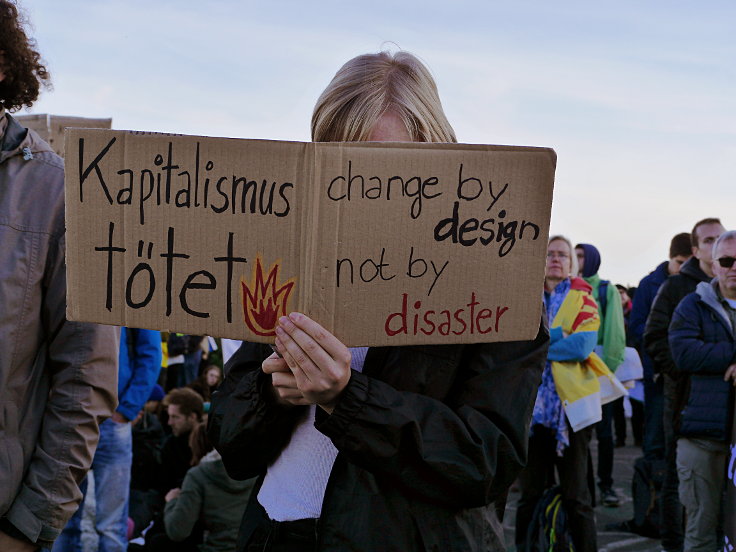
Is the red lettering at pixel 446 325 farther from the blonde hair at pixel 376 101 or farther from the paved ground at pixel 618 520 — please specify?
the paved ground at pixel 618 520

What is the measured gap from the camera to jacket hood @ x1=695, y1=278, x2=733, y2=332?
4555mm

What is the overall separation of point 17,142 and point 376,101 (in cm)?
97

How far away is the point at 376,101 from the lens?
1.62 metres

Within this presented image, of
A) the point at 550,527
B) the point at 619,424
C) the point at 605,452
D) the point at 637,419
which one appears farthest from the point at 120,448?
the point at 637,419

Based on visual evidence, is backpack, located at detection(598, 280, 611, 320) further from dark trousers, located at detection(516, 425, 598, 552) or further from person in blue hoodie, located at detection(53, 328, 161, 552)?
person in blue hoodie, located at detection(53, 328, 161, 552)

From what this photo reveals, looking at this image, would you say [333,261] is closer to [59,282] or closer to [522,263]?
[522,263]

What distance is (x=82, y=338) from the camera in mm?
2086

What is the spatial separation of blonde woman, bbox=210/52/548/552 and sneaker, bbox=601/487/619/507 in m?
5.85

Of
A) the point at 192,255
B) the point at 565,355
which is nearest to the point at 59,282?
the point at 192,255

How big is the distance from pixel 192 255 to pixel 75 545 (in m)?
3.72

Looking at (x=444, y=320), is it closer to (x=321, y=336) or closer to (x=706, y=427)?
(x=321, y=336)

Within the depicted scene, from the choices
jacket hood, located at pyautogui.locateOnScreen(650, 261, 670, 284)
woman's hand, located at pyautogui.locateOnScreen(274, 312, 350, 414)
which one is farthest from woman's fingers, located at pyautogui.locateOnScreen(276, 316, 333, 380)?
jacket hood, located at pyautogui.locateOnScreen(650, 261, 670, 284)

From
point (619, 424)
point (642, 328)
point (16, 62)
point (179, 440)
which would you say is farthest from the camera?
point (619, 424)

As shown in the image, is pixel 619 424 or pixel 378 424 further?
pixel 619 424
